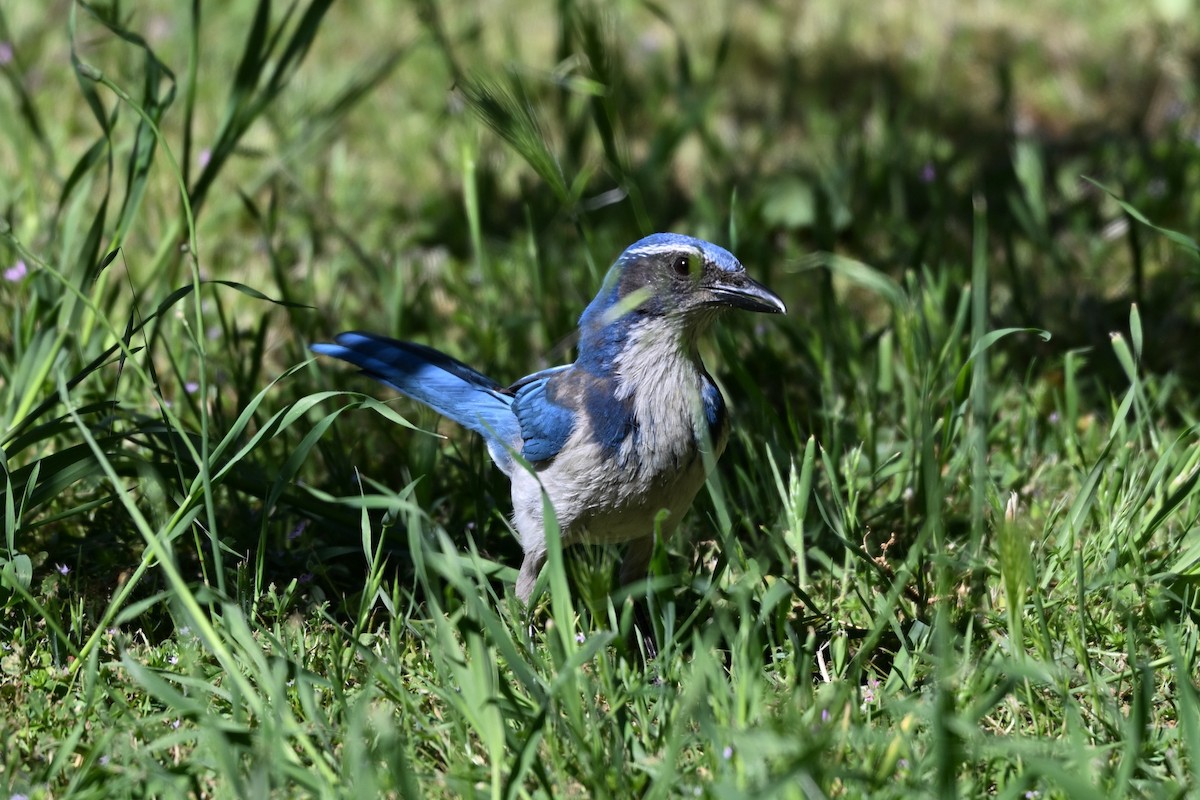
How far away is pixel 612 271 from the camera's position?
3.50 m

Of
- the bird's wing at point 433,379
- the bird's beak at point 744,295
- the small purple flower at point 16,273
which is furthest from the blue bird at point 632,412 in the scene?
the small purple flower at point 16,273

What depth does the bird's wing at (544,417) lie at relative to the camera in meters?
3.41

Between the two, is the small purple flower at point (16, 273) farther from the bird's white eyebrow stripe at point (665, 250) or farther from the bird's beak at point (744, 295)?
the bird's beak at point (744, 295)

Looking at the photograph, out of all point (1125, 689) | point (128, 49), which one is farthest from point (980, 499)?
point (128, 49)

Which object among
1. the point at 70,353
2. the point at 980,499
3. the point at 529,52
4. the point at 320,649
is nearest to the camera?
the point at 980,499

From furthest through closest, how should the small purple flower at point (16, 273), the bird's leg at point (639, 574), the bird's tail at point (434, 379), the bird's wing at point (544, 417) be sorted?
the small purple flower at point (16, 273) → the bird's tail at point (434, 379) → the bird's leg at point (639, 574) → the bird's wing at point (544, 417)

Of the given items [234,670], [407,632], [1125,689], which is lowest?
[1125,689]

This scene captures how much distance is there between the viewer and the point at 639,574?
374 cm

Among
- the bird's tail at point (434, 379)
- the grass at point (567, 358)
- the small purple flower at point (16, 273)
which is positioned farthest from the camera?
the small purple flower at point (16, 273)

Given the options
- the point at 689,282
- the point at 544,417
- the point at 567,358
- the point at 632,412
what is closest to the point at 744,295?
the point at 689,282

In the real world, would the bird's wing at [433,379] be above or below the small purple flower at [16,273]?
below

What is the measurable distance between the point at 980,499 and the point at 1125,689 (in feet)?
2.75

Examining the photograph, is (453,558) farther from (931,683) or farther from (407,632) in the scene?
(931,683)

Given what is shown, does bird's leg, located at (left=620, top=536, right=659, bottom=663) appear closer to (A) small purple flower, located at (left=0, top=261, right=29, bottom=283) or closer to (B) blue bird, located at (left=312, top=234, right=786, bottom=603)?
(B) blue bird, located at (left=312, top=234, right=786, bottom=603)
